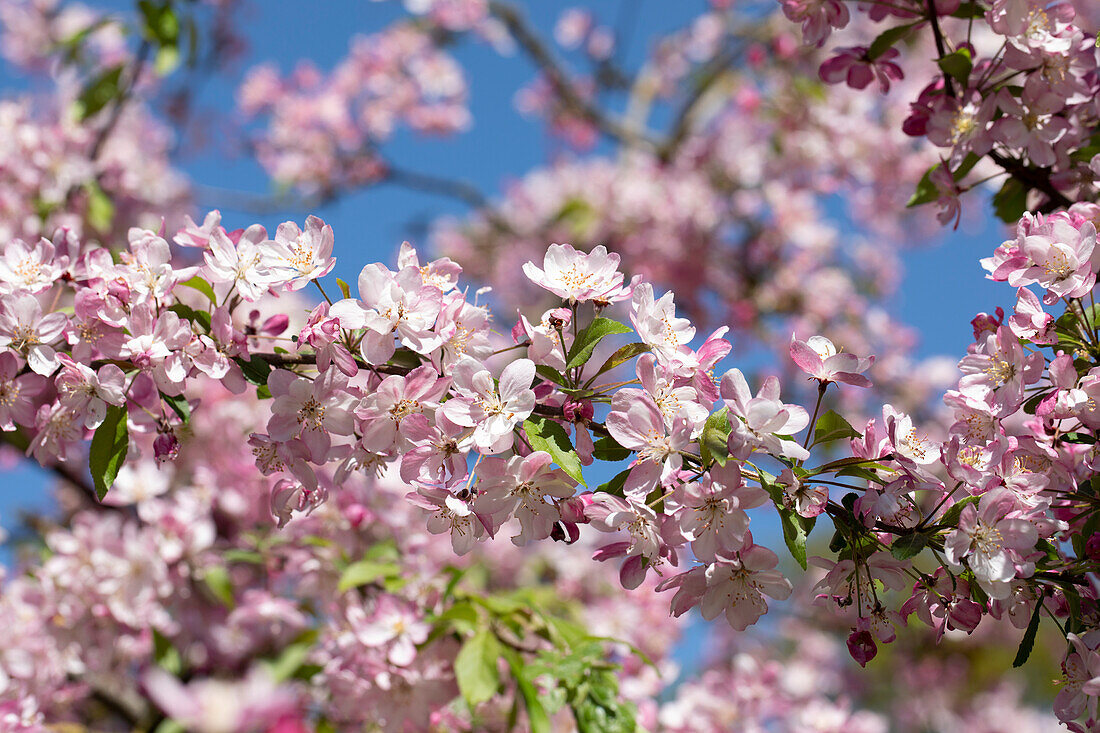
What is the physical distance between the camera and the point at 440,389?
956 mm

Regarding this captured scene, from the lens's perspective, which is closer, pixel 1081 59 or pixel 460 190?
pixel 1081 59

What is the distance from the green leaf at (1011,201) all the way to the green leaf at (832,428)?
0.75m

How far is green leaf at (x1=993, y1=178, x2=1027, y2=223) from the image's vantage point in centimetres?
144

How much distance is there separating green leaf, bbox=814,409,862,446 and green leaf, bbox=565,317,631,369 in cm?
25

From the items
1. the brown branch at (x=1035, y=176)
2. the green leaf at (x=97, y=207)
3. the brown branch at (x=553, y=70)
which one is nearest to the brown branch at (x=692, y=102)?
the brown branch at (x=553, y=70)

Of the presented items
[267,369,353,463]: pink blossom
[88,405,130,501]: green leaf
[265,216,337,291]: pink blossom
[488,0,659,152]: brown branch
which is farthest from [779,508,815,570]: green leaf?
[488,0,659,152]: brown branch

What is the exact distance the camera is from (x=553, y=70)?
582 centimetres

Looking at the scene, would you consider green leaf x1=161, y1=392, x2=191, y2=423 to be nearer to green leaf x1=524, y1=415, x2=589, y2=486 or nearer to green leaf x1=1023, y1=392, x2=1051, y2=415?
green leaf x1=524, y1=415, x2=589, y2=486

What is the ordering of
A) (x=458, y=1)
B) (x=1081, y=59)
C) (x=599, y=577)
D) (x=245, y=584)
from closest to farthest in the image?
1. (x=1081, y=59)
2. (x=245, y=584)
3. (x=599, y=577)
4. (x=458, y=1)

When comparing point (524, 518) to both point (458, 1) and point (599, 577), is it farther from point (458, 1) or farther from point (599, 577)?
point (458, 1)

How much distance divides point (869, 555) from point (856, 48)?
96 centimetres

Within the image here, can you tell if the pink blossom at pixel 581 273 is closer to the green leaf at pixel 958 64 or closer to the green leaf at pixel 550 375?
the green leaf at pixel 550 375

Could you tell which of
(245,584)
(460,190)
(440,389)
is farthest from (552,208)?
(440,389)

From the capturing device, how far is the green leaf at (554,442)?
2.94ft
